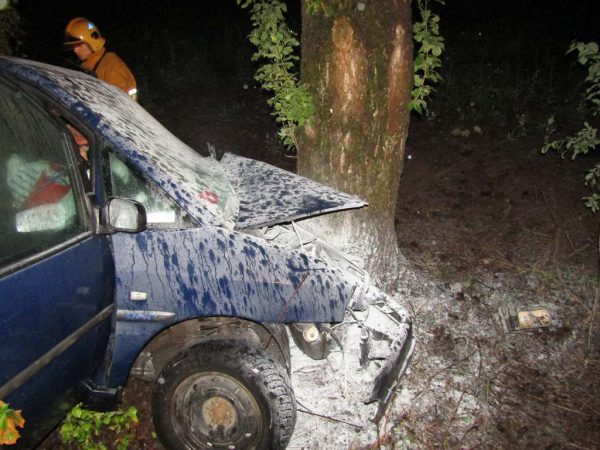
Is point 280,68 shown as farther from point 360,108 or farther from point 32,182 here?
point 32,182

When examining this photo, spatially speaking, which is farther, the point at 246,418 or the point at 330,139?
the point at 330,139

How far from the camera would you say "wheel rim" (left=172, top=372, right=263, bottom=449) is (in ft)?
7.36

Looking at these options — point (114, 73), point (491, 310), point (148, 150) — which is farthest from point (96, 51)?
point (491, 310)

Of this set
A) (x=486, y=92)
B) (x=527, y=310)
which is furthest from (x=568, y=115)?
(x=527, y=310)

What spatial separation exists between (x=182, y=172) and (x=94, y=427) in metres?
1.84

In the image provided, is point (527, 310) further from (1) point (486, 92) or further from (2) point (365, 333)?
(1) point (486, 92)

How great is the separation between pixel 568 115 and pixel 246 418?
23.4ft

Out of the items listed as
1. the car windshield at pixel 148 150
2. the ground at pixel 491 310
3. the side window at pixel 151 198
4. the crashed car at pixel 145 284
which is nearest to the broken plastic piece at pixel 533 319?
the ground at pixel 491 310

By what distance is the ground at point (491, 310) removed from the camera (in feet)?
8.83

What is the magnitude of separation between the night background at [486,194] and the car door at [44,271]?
1.02 metres

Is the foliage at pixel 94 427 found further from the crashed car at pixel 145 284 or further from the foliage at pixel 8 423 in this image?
the foliage at pixel 8 423

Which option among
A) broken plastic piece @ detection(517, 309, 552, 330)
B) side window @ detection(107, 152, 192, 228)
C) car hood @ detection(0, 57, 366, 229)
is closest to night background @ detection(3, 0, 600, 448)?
broken plastic piece @ detection(517, 309, 552, 330)

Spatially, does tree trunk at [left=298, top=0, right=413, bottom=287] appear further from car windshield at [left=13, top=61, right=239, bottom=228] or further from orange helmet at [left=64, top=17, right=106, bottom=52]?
orange helmet at [left=64, top=17, right=106, bottom=52]

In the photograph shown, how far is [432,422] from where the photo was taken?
275cm
